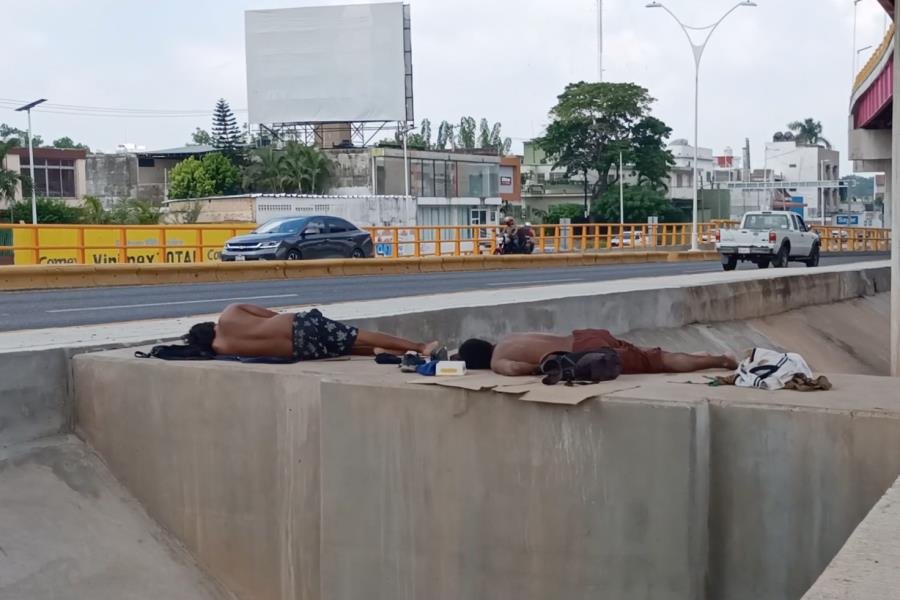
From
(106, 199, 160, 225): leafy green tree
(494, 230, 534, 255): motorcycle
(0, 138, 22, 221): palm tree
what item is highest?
(0, 138, 22, 221): palm tree

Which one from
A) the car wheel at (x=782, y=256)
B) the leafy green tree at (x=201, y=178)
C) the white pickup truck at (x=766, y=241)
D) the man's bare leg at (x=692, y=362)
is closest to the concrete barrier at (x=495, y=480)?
the man's bare leg at (x=692, y=362)

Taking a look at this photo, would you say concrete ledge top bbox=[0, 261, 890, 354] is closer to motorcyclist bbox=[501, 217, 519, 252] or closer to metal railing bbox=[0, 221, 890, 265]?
metal railing bbox=[0, 221, 890, 265]

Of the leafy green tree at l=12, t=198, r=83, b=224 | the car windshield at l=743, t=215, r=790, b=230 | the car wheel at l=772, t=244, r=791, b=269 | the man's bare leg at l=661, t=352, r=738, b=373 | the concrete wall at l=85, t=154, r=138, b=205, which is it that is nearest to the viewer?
the man's bare leg at l=661, t=352, r=738, b=373

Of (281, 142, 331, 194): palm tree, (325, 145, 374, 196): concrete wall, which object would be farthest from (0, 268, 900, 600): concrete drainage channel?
(325, 145, 374, 196): concrete wall

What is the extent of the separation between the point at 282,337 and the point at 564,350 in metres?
2.12

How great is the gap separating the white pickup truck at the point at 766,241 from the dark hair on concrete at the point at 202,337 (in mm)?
26116

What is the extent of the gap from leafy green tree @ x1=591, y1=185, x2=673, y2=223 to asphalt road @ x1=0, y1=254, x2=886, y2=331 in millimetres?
59614

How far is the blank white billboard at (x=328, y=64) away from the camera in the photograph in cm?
6569

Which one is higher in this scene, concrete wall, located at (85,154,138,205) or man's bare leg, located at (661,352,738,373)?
concrete wall, located at (85,154,138,205)

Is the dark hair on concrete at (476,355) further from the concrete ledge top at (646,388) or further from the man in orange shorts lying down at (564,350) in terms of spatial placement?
the concrete ledge top at (646,388)

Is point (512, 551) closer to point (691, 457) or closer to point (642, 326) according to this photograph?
point (691, 457)

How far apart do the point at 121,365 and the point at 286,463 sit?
1.53 m

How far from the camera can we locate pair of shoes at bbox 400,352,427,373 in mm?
7723

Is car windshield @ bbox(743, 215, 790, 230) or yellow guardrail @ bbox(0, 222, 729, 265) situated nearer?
yellow guardrail @ bbox(0, 222, 729, 265)
